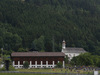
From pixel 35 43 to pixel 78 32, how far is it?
2751 centimetres

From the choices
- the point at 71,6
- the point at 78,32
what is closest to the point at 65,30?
the point at 78,32

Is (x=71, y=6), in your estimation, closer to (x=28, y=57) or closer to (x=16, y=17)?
(x=16, y=17)

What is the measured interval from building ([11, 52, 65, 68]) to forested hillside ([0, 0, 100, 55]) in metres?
33.9

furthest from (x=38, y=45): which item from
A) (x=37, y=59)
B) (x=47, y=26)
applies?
(x=37, y=59)

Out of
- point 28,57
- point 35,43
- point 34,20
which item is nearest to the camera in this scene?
Result: point 28,57

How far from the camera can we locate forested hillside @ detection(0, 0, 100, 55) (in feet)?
389

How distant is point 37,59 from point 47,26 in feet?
214

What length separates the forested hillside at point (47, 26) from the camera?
118438 mm

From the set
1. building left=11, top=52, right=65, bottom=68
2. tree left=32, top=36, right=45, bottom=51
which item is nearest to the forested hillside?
tree left=32, top=36, right=45, bottom=51

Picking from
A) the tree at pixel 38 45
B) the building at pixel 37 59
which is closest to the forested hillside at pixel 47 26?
the tree at pixel 38 45

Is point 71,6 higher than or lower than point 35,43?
higher

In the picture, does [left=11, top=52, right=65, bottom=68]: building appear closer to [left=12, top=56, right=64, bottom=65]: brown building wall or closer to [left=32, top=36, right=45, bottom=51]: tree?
[left=12, top=56, right=64, bottom=65]: brown building wall

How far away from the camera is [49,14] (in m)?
161

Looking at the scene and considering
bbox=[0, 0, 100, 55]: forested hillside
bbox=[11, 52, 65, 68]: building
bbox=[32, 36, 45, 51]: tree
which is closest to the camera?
bbox=[11, 52, 65, 68]: building
